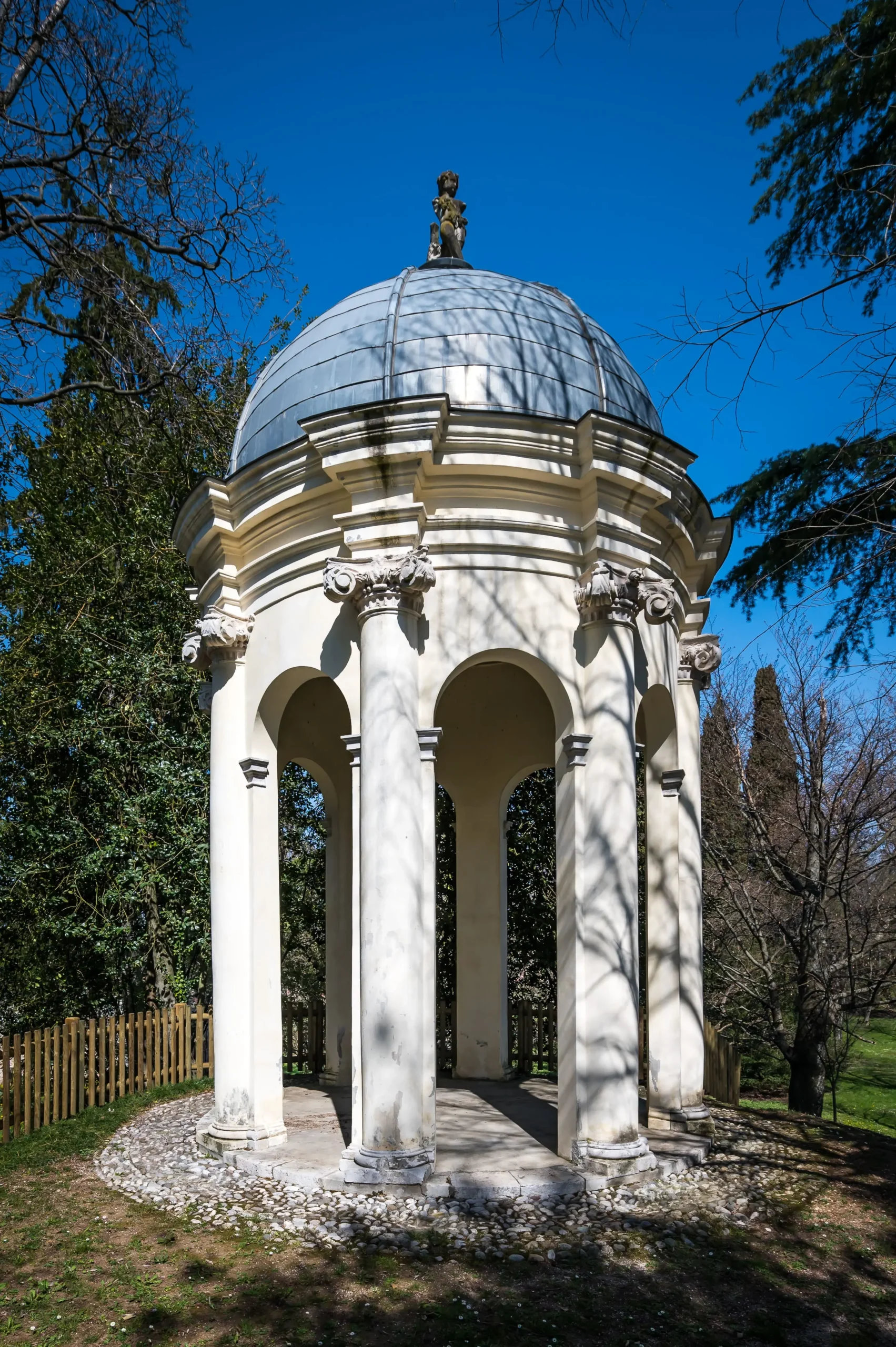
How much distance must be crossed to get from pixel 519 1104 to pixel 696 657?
15.6 feet

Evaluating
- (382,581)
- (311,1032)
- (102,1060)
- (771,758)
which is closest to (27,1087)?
(102,1060)

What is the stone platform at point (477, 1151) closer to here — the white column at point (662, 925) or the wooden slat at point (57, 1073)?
the white column at point (662, 925)

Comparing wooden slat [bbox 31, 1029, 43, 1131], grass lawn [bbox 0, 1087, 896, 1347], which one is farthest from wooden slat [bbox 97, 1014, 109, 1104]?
grass lawn [bbox 0, 1087, 896, 1347]

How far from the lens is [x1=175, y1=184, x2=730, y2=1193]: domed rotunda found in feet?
24.7

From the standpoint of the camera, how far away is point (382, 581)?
7.65 meters

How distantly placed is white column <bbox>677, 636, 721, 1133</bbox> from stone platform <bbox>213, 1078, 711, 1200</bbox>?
2.01ft

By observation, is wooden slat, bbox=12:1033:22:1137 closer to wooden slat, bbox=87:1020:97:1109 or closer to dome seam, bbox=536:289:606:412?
wooden slat, bbox=87:1020:97:1109

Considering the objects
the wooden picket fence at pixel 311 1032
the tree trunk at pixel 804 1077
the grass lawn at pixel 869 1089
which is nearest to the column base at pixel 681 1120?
the wooden picket fence at pixel 311 1032

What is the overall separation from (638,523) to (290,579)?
2992 mm

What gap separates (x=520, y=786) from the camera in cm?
1767

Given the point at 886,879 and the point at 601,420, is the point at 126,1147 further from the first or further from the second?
the point at 886,879

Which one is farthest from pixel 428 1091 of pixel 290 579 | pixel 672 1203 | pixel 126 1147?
pixel 290 579

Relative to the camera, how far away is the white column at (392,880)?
7.20 m

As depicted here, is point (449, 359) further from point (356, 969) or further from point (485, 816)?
point (485, 816)
